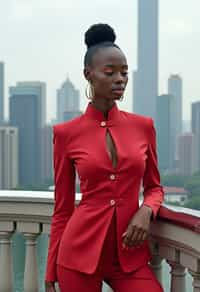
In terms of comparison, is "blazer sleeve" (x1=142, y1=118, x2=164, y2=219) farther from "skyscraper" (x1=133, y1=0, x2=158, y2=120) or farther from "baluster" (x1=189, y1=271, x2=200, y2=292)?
"skyscraper" (x1=133, y1=0, x2=158, y2=120)

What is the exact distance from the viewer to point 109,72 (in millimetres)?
1779

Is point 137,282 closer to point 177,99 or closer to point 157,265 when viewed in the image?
point 157,265

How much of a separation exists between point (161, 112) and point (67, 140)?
37477mm

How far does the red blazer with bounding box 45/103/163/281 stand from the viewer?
1799 millimetres

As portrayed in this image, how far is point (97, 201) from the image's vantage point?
1827mm

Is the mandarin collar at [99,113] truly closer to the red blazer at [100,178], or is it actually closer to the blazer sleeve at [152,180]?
the red blazer at [100,178]

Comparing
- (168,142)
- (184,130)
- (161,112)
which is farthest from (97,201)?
(184,130)

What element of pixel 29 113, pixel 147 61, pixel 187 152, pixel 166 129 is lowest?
pixel 187 152

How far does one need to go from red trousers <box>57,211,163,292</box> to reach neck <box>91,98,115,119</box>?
357 millimetres

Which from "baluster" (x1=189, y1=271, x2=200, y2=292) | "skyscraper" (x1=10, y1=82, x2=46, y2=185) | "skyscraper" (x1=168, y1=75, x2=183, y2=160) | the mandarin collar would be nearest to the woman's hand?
"baluster" (x1=189, y1=271, x2=200, y2=292)

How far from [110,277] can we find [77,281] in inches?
4.4

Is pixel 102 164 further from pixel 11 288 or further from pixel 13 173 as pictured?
pixel 13 173

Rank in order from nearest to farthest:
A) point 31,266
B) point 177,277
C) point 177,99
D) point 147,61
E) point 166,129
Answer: point 177,277 < point 31,266 < point 166,129 < point 177,99 < point 147,61

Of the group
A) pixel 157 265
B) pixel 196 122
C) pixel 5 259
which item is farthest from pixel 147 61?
pixel 157 265
